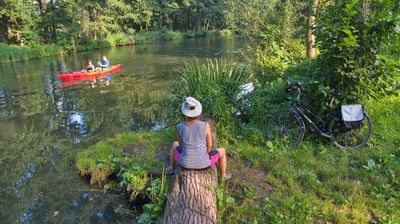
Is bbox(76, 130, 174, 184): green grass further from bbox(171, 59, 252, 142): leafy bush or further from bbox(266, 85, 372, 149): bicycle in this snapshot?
bbox(266, 85, 372, 149): bicycle

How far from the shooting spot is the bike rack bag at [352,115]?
5309 mm

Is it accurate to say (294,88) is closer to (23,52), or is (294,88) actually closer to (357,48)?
(357,48)

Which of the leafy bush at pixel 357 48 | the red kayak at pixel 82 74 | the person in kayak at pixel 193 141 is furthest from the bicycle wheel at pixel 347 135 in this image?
the red kayak at pixel 82 74

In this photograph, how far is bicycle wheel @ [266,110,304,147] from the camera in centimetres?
571

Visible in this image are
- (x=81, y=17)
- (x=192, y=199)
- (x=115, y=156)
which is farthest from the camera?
(x=81, y=17)

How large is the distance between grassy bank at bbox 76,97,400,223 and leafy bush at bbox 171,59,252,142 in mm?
464

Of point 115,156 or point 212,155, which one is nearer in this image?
point 212,155

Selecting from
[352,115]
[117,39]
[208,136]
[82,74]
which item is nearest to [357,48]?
[352,115]

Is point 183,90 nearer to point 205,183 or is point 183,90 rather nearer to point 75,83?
point 205,183

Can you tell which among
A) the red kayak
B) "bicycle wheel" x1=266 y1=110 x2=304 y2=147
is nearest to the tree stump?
"bicycle wheel" x1=266 y1=110 x2=304 y2=147

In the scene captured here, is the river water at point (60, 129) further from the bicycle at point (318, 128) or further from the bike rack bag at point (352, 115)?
the bike rack bag at point (352, 115)

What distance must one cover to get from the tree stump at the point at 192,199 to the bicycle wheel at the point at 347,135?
2.40 m

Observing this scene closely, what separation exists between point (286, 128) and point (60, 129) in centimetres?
722

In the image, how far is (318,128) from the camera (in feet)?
19.1
